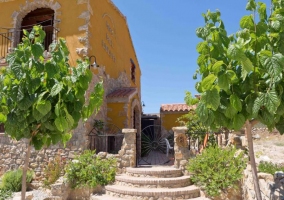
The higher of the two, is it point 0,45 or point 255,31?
point 0,45

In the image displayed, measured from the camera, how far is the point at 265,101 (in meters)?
2.70

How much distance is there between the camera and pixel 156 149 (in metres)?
10.5

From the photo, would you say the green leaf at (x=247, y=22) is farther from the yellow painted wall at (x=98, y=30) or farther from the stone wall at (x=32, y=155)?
the yellow painted wall at (x=98, y=30)

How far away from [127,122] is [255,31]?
8204mm

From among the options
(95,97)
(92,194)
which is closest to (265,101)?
(95,97)

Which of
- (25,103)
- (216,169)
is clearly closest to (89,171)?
(216,169)

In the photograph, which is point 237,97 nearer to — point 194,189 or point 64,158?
point 194,189

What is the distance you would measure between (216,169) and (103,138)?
15.6 ft

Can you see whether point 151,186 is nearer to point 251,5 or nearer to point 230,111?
point 230,111

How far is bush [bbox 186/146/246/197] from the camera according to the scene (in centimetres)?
678

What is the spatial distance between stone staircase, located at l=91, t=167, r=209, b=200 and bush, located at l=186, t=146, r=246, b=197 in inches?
13.9

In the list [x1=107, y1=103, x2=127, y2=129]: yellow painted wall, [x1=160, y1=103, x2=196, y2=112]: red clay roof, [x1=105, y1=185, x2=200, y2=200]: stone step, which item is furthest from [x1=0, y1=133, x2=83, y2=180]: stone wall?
[x1=160, y1=103, x2=196, y2=112]: red clay roof

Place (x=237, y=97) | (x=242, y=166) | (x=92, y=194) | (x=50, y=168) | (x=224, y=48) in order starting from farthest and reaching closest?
(x=50, y=168)
(x=92, y=194)
(x=242, y=166)
(x=224, y=48)
(x=237, y=97)

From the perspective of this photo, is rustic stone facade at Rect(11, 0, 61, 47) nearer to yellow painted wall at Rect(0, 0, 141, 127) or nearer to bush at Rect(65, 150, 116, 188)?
yellow painted wall at Rect(0, 0, 141, 127)
